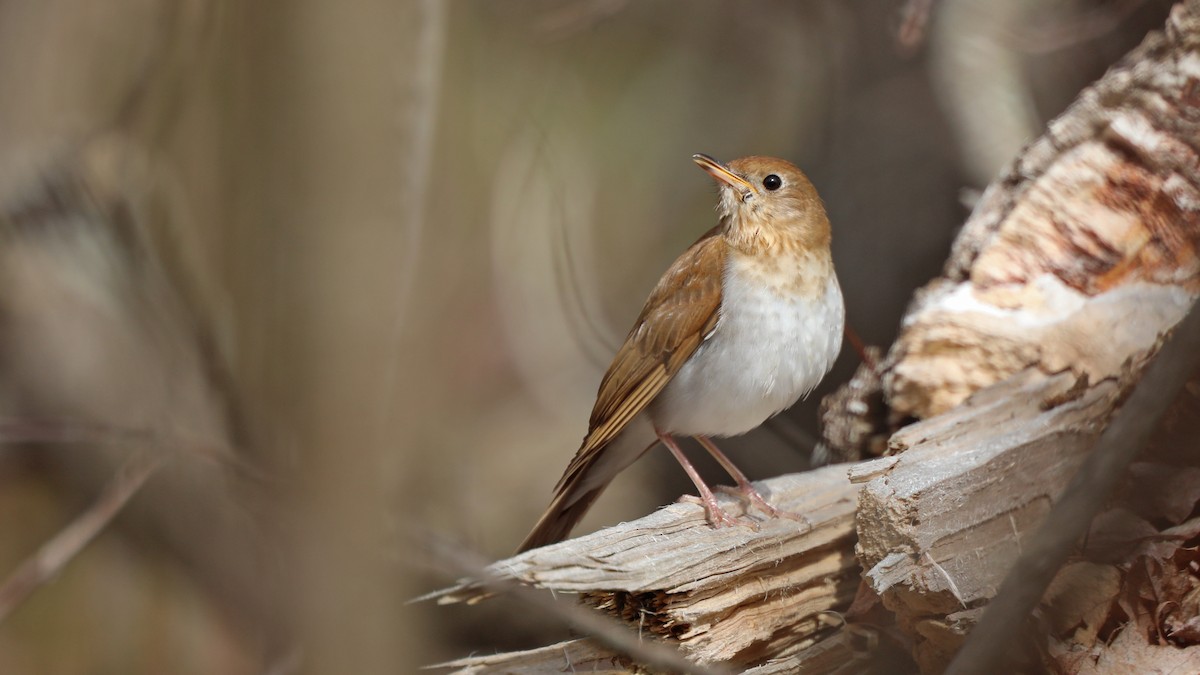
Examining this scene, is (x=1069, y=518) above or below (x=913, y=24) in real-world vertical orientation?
below

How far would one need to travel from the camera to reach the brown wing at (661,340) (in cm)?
275

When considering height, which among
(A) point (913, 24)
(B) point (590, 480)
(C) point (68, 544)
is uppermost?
(A) point (913, 24)

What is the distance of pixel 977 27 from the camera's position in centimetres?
390

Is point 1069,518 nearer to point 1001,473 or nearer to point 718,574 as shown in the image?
point 1001,473

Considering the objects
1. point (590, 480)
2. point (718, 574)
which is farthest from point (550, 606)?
point (590, 480)

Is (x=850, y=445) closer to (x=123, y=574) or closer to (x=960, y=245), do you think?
(x=960, y=245)

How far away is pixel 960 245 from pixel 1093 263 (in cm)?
36

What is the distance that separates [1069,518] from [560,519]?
1587 mm

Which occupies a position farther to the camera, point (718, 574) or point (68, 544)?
point (68, 544)

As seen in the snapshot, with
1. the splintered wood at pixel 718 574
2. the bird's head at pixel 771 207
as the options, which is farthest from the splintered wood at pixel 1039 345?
the bird's head at pixel 771 207

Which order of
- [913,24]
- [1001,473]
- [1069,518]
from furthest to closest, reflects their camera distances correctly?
[913,24] → [1001,473] → [1069,518]

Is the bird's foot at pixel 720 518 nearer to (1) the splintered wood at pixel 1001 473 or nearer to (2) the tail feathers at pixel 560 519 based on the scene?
(1) the splintered wood at pixel 1001 473

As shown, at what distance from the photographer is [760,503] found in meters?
2.74

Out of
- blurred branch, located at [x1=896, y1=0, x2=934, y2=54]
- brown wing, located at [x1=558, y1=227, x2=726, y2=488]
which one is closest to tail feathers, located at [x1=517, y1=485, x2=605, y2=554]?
brown wing, located at [x1=558, y1=227, x2=726, y2=488]
